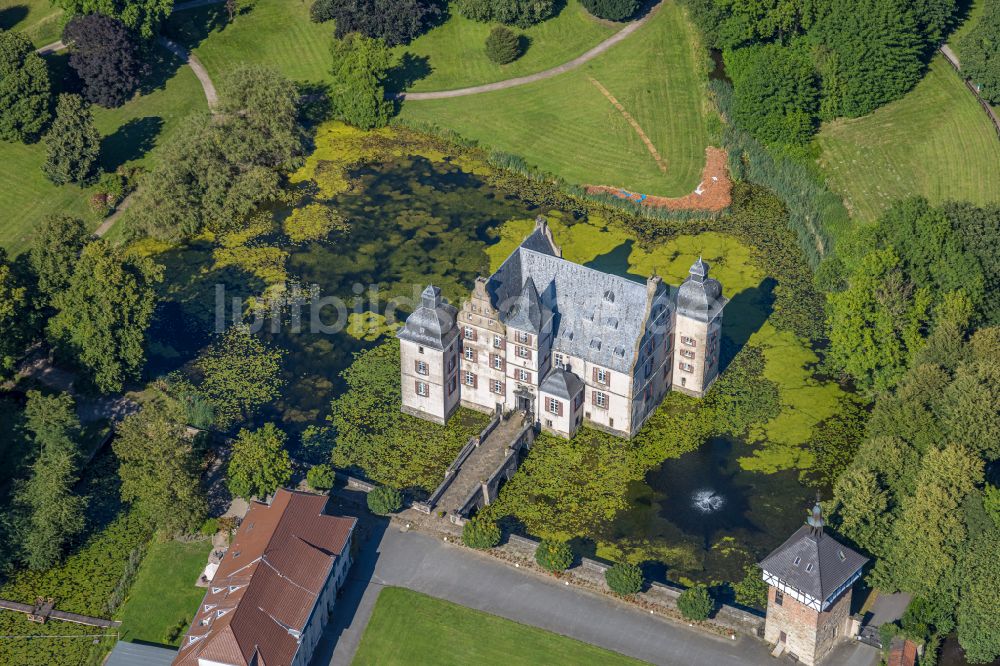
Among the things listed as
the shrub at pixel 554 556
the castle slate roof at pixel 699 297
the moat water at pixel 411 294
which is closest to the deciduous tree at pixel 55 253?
the moat water at pixel 411 294

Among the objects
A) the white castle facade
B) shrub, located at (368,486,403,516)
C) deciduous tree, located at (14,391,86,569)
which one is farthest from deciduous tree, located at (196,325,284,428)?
shrub, located at (368,486,403,516)

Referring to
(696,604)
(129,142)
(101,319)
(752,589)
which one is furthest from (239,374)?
(752,589)

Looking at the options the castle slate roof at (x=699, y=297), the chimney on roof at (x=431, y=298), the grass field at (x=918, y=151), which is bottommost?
the grass field at (x=918, y=151)

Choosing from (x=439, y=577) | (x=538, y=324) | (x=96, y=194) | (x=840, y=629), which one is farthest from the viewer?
(x=96, y=194)

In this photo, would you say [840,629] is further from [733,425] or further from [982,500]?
[733,425]

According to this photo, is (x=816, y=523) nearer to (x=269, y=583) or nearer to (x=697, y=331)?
(x=697, y=331)

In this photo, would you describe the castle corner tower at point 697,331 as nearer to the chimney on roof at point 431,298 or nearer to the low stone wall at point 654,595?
the chimney on roof at point 431,298

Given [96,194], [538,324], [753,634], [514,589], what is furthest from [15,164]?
[753,634]
